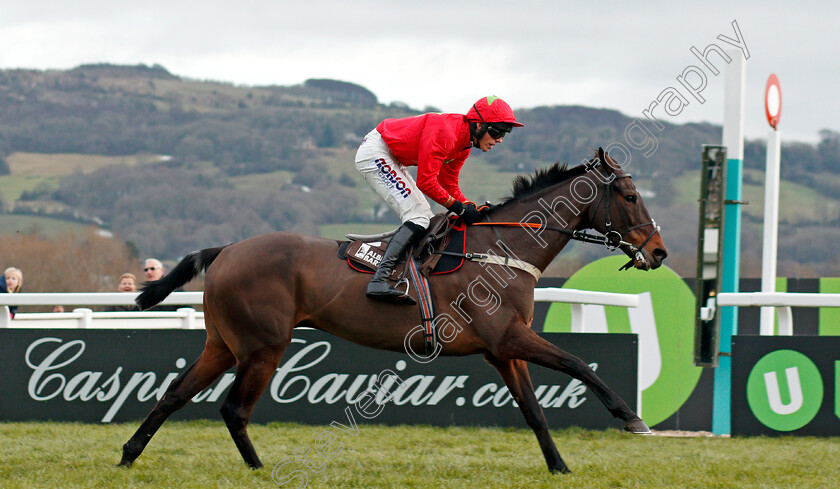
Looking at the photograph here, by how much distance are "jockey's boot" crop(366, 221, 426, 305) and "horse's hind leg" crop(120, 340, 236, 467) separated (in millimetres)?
1013

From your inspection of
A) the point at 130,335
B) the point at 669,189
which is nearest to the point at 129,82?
the point at 669,189

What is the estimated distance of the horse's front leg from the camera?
15.8 feet

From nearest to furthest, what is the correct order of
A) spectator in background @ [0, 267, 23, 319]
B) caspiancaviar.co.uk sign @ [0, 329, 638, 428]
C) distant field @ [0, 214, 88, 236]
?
caspiancaviar.co.uk sign @ [0, 329, 638, 428] → spectator in background @ [0, 267, 23, 319] → distant field @ [0, 214, 88, 236]

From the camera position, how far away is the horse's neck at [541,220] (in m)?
5.21

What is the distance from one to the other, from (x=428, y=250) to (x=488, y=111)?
851 mm

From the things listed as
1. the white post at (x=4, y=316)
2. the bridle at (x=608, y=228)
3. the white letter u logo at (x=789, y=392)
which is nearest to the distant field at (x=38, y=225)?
the white post at (x=4, y=316)

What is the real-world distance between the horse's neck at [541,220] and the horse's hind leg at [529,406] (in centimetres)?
59

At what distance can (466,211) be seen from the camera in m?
5.20

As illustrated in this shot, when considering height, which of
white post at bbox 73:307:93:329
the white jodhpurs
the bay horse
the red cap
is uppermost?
the red cap

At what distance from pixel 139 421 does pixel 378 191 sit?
107 inches

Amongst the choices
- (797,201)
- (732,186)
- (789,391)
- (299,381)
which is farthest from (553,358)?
(797,201)

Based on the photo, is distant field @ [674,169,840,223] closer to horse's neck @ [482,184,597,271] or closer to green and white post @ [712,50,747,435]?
green and white post @ [712,50,747,435]

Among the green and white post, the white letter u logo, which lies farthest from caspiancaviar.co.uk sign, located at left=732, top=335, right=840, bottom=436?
the green and white post

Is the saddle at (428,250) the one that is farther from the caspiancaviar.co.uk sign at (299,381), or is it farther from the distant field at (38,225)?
the distant field at (38,225)
